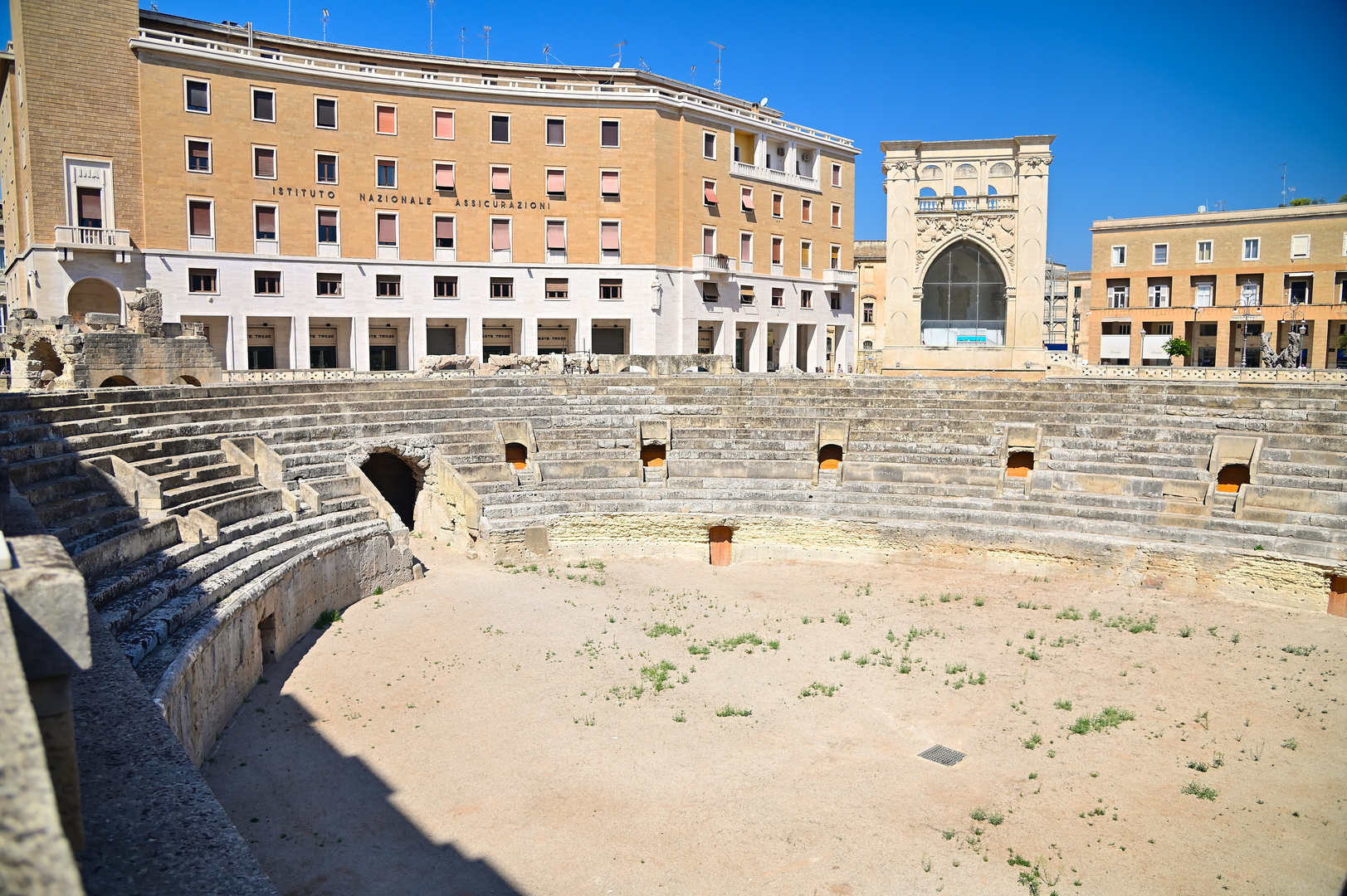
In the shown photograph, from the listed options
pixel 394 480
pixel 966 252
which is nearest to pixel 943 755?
pixel 394 480

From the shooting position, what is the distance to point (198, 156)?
97.7 feet

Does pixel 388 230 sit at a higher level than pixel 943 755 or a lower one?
higher

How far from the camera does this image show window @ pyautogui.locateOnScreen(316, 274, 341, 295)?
31891mm

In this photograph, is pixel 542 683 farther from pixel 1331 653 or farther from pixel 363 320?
pixel 363 320

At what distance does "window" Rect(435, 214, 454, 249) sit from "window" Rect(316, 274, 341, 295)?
384 centimetres

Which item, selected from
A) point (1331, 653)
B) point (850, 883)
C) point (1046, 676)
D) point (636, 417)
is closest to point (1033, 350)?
point (636, 417)

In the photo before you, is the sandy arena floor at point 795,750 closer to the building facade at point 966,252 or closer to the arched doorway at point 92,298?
the building facade at point 966,252

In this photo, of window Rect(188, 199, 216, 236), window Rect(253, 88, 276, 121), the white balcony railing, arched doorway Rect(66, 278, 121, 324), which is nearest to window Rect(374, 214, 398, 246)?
window Rect(253, 88, 276, 121)

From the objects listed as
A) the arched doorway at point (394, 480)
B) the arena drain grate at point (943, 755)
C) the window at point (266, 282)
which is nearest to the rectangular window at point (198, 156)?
the window at point (266, 282)

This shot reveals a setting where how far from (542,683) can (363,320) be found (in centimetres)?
2459

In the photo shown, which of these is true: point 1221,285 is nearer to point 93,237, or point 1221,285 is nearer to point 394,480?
point 394,480

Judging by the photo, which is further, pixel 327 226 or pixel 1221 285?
pixel 1221 285

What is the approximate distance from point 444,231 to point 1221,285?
105ft

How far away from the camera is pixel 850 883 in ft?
23.4
